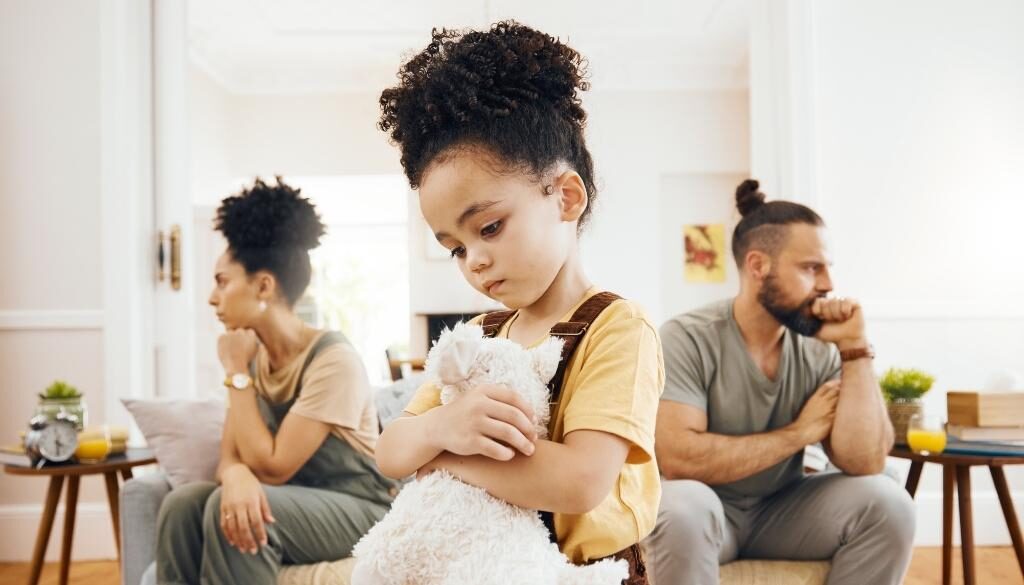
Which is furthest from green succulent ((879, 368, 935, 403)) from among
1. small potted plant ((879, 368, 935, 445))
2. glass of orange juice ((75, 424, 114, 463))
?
glass of orange juice ((75, 424, 114, 463))

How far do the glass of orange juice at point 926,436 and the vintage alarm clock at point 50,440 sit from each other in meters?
2.31

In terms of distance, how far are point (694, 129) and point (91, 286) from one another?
503 cm

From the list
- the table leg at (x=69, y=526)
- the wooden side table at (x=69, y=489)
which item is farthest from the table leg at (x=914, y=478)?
the table leg at (x=69, y=526)

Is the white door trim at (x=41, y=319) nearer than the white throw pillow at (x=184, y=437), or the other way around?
the white throw pillow at (x=184, y=437)

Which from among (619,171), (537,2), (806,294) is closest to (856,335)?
(806,294)

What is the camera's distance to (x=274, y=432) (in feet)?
6.90

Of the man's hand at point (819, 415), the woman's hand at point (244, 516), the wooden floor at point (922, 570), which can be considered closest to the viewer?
the woman's hand at point (244, 516)

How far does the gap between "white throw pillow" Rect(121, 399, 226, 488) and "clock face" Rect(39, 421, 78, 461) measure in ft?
1.33

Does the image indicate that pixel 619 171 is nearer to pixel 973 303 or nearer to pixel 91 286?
pixel 973 303

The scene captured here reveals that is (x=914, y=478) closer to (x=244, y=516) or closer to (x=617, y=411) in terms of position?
(x=244, y=516)

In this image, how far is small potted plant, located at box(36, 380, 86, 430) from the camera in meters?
2.56

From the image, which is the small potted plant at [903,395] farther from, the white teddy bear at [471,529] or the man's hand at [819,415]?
the white teddy bear at [471,529]

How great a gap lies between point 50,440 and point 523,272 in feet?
6.76

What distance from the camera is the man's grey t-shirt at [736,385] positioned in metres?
2.04
